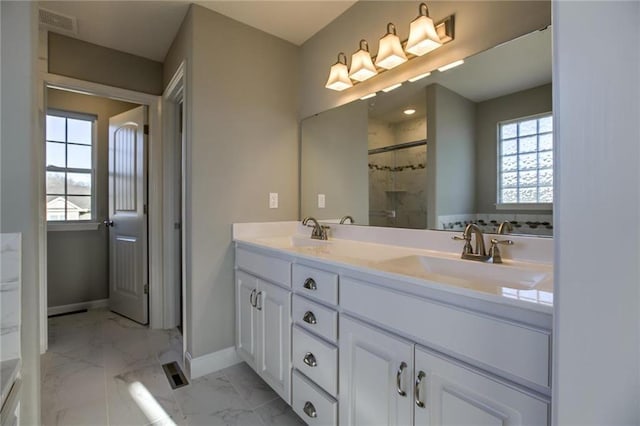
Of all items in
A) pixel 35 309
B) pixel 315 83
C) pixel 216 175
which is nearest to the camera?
pixel 35 309

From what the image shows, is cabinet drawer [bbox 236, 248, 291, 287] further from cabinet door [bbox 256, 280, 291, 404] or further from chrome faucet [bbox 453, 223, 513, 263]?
chrome faucet [bbox 453, 223, 513, 263]

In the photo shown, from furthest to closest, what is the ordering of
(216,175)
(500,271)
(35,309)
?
(216,175)
(500,271)
(35,309)

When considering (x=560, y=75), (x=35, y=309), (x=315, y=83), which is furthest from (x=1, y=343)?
(x=315, y=83)

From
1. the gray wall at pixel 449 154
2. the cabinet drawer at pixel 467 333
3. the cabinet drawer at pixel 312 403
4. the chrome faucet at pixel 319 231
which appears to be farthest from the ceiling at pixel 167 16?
the cabinet drawer at pixel 312 403

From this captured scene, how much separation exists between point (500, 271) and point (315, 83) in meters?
1.79

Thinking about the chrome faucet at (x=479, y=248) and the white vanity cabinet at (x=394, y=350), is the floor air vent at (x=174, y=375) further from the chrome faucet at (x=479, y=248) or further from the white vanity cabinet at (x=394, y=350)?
the chrome faucet at (x=479, y=248)

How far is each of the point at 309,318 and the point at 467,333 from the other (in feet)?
2.41

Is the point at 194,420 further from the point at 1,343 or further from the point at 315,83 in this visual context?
the point at 315,83

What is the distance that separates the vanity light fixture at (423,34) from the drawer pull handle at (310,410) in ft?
5.74

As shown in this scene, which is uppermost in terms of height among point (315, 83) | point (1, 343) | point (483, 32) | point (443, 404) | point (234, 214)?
point (315, 83)

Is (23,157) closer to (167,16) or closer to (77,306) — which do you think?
(167,16)

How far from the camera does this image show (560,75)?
17.4 inches

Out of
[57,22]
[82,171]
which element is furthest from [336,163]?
[82,171]

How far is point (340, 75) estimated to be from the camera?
191 cm
